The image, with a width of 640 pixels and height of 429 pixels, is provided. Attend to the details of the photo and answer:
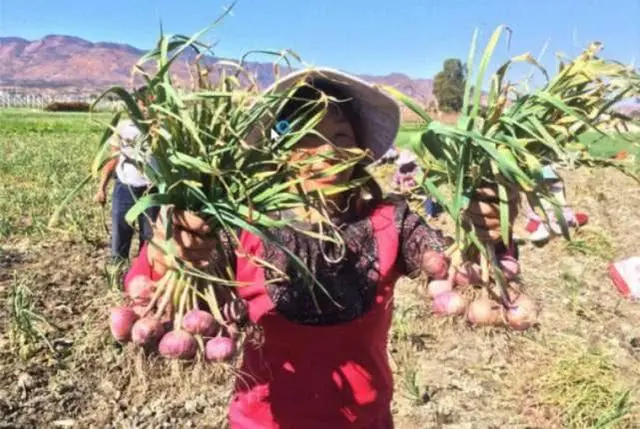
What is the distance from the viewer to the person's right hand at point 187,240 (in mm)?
1272

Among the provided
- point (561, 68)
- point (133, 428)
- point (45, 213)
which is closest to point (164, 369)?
point (561, 68)

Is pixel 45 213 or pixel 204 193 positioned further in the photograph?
pixel 45 213

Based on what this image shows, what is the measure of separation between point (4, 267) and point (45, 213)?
1.70 metres

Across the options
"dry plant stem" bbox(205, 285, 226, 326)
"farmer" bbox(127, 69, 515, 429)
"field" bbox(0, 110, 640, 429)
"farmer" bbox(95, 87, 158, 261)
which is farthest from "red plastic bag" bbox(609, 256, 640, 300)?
"dry plant stem" bbox(205, 285, 226, 326)

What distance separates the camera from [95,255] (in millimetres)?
4898

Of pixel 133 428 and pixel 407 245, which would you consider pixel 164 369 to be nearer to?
pixel 407 245

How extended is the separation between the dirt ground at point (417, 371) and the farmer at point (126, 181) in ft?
0.76

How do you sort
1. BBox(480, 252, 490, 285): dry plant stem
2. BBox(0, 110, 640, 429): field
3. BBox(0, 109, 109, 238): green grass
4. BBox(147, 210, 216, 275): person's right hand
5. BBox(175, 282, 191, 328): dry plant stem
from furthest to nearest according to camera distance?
BBox(0, 109, 109, 238): green grass < BBox(0, 110, 640, 429): field < BBox(480, 252, 490, 285): dry plant stem < BBox(175, 282, 191, 328): dry plant stem < BBox(147, 210, 216, 275): person's right hand

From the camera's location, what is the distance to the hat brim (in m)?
1.55

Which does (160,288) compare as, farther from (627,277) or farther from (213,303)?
(627,277)

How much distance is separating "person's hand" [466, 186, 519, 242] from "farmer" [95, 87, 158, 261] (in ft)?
1.88

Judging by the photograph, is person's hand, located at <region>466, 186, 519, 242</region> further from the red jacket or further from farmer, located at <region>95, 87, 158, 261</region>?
farmer, located at <region>95, 87, 158, 261</region>

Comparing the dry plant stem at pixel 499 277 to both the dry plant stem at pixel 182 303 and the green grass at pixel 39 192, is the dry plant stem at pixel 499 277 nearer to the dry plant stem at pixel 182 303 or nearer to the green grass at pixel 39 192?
the dry plant stem at pixel 182 303

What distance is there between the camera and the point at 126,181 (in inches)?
59.8
